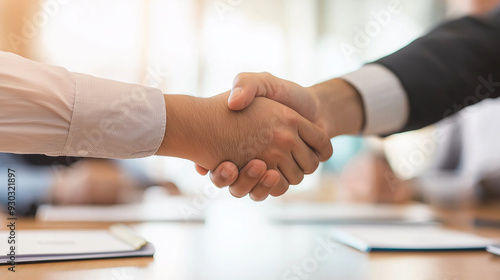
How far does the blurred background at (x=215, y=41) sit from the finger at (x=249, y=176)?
2307 millimetres

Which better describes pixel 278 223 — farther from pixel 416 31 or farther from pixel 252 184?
pixel 416 31

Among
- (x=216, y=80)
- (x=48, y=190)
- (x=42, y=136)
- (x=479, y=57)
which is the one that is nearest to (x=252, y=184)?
(x=42, y=136)

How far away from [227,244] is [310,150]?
31 cm

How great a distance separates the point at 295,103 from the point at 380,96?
0.96 ft

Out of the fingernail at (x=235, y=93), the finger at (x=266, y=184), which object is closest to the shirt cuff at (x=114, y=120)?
the fingernail at (x=235, y=93)

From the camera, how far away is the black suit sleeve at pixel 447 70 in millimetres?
1186

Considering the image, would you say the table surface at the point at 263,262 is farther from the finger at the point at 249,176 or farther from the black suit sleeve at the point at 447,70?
the black suit sleeve at the point at 447,70

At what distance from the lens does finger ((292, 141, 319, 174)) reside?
99 centimetres

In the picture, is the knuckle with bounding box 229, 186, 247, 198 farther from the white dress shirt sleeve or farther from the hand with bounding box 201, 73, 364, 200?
the white dress shirt sleeve

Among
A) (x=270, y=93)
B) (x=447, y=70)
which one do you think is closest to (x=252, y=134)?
(x=270, y=93)

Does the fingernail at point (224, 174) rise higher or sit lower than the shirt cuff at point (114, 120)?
lower

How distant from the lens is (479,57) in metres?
1.24

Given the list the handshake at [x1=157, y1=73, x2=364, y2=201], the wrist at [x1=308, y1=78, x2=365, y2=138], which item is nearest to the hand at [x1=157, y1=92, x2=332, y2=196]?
the handshake at [x1=157, y1=73, x2=364, y2=201]

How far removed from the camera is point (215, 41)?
12.6 feet
